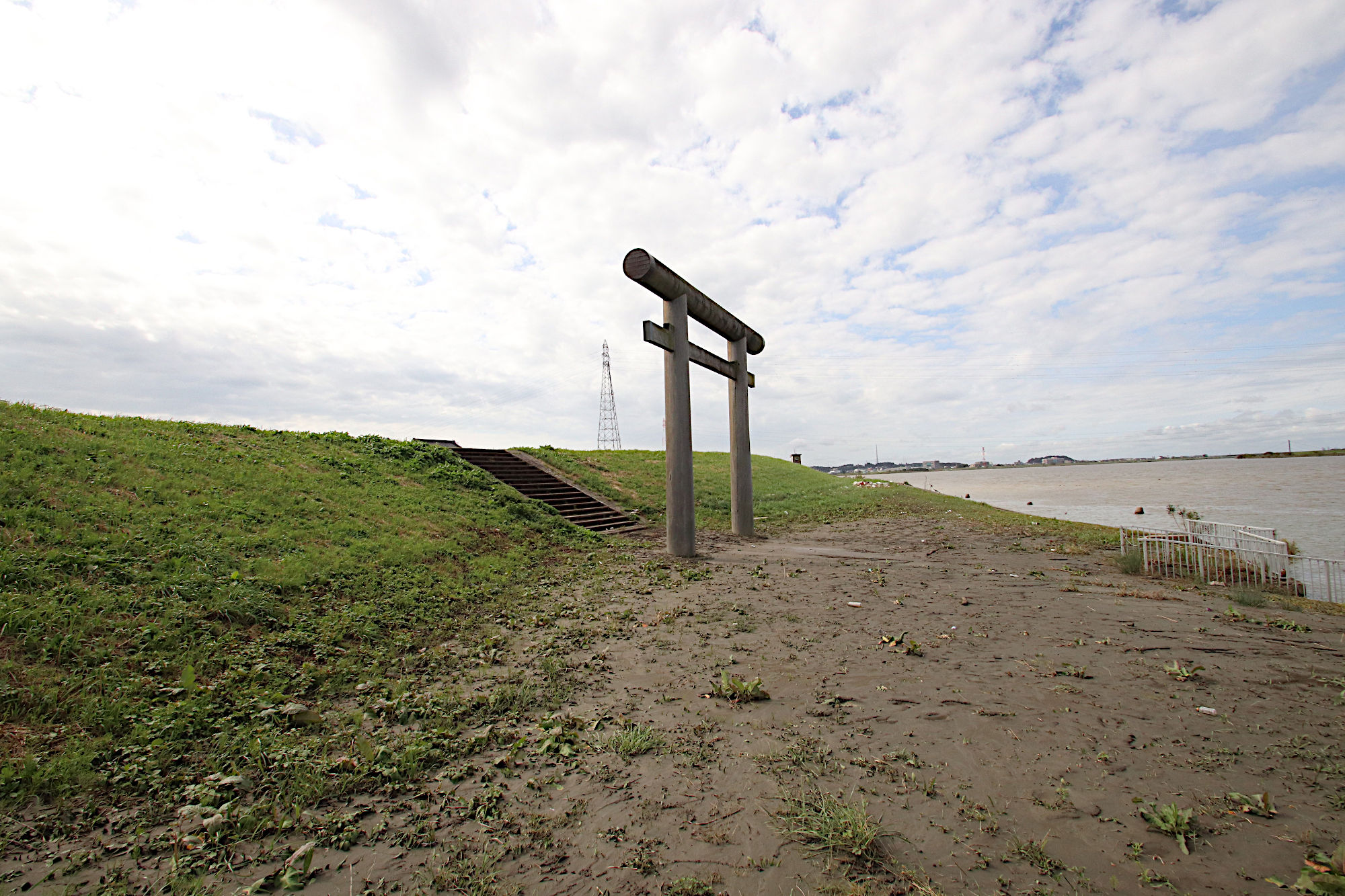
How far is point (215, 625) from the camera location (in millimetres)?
4773

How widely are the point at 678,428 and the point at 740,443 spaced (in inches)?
130

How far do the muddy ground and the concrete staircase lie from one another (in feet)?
24.1

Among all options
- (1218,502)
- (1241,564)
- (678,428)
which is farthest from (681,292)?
(1218,502)

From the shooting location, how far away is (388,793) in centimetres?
301

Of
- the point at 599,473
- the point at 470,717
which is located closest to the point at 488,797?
the point at 470,717

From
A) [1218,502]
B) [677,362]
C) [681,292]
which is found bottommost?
[1218,502]

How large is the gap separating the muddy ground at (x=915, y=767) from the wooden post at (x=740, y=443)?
23.8ft

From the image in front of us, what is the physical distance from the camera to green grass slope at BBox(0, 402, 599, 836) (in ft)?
10.2

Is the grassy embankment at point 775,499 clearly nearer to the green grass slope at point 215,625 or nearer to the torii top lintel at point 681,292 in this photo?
the torii top lintel at point 681,292

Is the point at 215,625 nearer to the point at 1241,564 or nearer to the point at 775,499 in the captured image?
the point at 1241,564

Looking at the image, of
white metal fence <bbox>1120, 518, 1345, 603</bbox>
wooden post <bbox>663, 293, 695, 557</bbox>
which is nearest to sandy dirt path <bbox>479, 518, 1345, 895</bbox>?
white metal fence <bbox>1120, 518, 1345, 603</bbox>

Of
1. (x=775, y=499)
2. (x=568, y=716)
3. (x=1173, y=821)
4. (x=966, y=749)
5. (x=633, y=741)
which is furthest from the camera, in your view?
(x=775, y=499)

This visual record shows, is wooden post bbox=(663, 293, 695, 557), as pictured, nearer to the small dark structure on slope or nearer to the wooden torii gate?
the wooden torii gate

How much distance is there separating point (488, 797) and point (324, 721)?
5.37 feet
